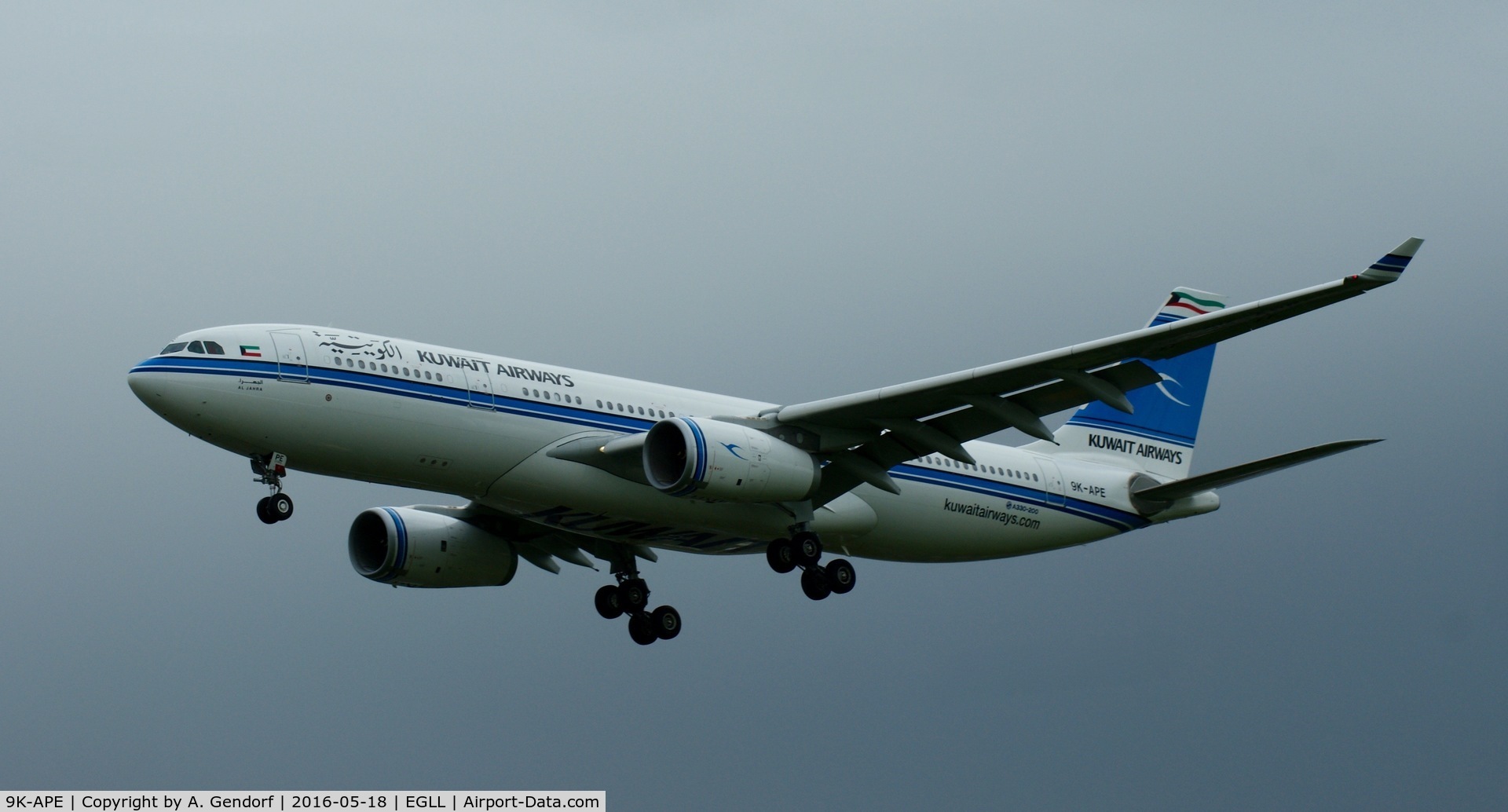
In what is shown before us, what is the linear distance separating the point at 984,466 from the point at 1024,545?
6.88ft

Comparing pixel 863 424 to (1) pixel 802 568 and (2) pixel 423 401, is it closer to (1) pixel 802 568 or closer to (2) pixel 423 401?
(1) pixel 802 568

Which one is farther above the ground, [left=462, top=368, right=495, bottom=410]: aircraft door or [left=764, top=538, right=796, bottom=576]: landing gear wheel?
[left=462, top=368, right=495, bottom=410]: aircraft door

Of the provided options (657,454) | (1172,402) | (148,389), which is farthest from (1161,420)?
(148,389)

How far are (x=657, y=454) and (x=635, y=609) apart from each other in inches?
312

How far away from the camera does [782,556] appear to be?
3238 cm

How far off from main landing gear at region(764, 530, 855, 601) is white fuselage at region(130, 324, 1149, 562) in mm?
391

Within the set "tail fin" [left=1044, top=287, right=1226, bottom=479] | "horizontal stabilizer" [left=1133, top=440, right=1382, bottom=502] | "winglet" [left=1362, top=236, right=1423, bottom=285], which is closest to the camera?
"winglet" [left=1362, top=236, right=1423, bottom=285]

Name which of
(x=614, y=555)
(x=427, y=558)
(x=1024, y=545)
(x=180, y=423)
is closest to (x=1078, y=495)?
(x=1024, y=545)


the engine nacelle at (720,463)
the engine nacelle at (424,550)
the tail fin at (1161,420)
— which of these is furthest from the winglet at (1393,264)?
the engine nacelle at (424,550)

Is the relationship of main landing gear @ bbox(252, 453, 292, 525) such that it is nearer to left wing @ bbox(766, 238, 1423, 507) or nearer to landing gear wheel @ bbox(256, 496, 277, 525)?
landing gear wheel @ bbox(256, 496, 277, 525)

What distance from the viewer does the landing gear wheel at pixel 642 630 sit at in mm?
36625

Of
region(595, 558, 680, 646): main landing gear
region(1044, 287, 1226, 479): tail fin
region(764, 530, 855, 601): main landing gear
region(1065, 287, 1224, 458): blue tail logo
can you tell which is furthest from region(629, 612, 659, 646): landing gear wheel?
region(1065, 287, 1224, 458): blue tail logo

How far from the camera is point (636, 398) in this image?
105ft

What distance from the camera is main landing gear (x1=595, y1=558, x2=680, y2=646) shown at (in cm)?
3669
